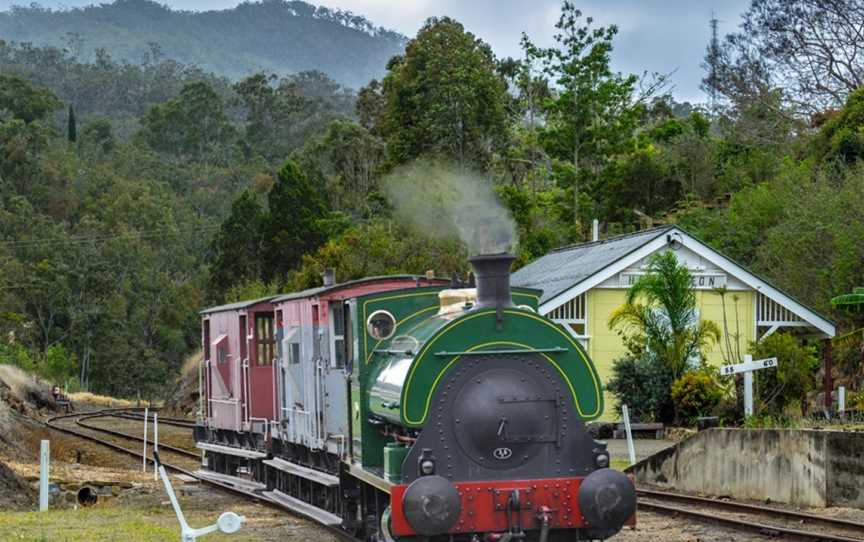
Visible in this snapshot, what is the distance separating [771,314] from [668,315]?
13.9ft

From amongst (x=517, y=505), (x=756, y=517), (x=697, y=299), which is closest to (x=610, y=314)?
(x=697, y=299)

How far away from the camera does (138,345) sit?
7669 cm

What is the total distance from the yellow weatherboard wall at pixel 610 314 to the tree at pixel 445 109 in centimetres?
1973

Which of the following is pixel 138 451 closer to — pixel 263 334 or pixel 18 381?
pixel 263 334

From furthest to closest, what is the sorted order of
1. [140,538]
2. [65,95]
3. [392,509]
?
[65,95]
[140,538]
[392,509]

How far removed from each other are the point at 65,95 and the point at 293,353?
5334 inches

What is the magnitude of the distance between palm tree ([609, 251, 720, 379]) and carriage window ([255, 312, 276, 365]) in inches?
370

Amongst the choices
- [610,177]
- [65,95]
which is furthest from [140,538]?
[65,95]

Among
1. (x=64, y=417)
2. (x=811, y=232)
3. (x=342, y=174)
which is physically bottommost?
(x=64, y=417)

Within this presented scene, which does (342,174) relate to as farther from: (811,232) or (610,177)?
(811,232)

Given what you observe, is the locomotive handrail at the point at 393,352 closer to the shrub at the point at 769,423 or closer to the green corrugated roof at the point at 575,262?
the shrub at the point at 769,423

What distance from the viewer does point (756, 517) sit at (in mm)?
16391

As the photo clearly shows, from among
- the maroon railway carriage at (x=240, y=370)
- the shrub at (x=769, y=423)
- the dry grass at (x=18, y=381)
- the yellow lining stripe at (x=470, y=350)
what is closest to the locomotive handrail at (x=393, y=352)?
the yellow lining stripe at (x=470, y=350)

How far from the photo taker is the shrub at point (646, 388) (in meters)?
29.3
